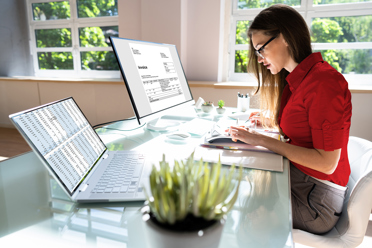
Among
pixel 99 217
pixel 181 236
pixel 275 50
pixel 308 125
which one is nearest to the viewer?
pixel 181 236

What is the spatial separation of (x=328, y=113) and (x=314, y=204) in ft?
1.10

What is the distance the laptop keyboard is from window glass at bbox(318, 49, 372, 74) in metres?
3.09

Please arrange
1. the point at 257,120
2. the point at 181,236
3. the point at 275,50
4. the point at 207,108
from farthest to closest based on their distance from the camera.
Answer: the point at 207,108, the point at 257,120, the point at 275,50, the point at 181,236

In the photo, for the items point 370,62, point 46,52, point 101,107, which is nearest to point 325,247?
point 370,62

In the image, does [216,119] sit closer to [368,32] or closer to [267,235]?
[267,235]

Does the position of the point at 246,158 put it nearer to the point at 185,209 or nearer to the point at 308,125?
the point at 308,125

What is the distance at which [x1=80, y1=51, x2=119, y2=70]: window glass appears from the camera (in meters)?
4.25

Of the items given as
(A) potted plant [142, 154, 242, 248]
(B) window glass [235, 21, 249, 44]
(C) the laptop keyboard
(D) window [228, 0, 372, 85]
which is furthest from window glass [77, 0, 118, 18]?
(A) potted plant [142, 154, 242, 248]

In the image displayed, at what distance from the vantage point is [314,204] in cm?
98

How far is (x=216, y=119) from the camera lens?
5.41 ft

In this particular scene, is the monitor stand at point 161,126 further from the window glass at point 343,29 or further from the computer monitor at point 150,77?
the window glass at point 343,29

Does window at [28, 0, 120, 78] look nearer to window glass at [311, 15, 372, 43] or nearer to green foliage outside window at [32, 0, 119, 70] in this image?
green foliage outside window at [32, 0, 119, 70]

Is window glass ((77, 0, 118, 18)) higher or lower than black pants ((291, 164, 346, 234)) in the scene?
higher

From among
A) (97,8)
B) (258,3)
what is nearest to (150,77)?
(258,3)
